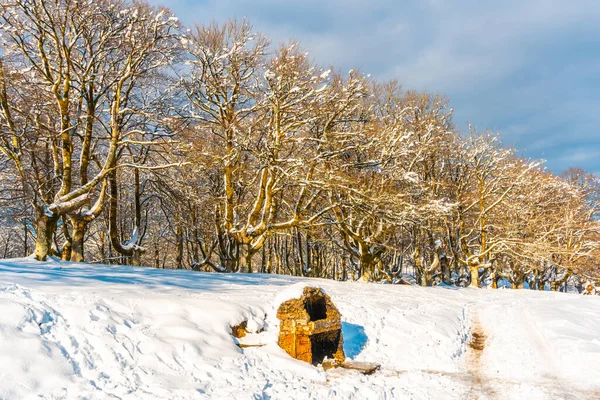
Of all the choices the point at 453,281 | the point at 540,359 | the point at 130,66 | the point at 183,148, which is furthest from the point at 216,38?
the point at 453,281

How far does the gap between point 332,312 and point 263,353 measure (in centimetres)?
195

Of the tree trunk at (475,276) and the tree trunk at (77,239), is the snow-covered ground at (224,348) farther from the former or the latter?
the tree trunk at (475,276)

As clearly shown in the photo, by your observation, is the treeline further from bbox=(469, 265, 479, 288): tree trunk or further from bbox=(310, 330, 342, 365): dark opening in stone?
bbox=(310, 330, 342, 365): dark opening in stone

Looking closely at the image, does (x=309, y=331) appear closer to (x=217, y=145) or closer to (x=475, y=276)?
(x=217, y=145)

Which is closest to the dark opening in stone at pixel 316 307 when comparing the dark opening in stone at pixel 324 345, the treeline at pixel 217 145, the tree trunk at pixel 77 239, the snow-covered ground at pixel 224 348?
the dark opening in stone at pixel 324 345

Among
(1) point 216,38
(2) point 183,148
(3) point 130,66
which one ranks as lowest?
(2) point 183,148

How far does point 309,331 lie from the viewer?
26.2 ft

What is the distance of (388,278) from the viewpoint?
76.6 feet

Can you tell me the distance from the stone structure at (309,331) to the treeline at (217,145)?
6.37 meters

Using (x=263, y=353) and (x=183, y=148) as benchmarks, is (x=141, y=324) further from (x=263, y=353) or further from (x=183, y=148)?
(x=183, y=148)

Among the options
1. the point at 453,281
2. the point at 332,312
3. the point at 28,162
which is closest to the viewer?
the point at 332,312

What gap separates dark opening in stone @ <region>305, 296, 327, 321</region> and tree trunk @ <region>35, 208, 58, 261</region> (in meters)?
8.13

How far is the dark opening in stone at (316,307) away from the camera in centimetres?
877

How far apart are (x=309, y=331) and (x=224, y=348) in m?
1.84
